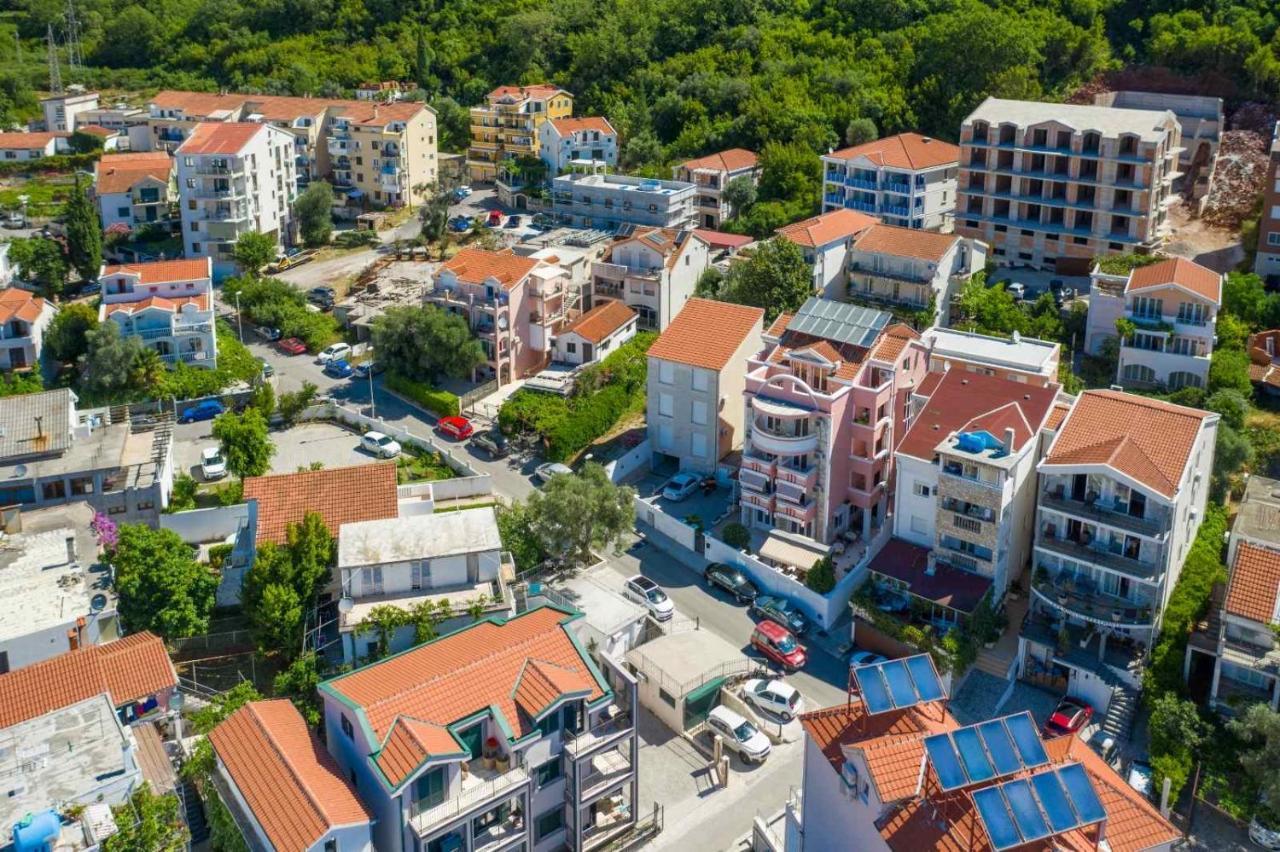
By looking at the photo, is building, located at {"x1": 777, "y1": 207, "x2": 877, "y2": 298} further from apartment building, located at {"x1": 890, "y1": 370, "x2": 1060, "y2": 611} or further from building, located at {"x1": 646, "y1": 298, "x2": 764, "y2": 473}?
apartment building, located at {"x1": 890, "y1": 370, "x2": 1060, "y2": 611}

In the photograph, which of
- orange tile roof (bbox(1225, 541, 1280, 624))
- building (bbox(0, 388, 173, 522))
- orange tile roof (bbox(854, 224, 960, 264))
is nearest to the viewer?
orange tile roof (bbox(1225, 541, 1280, 624))

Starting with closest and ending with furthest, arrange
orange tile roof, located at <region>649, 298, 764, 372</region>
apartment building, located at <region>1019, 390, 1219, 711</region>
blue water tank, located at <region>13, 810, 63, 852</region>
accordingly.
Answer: blue water tank, located at <region>13, 810, 63, 852</region> < apartment building, located at <region>1019, 390, 1219, 711</region> < orange tile roof, located at <region>649, 298, 764, 372</region>

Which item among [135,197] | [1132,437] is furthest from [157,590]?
[135,197]

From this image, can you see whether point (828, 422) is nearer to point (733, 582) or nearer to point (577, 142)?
point (733, 582)

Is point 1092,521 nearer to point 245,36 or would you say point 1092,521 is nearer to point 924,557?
point 924,557

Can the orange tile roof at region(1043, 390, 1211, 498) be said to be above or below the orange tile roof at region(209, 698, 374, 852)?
above

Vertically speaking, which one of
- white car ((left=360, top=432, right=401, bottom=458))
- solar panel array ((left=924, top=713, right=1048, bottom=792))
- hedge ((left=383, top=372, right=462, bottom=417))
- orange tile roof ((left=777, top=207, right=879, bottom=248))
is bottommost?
white car ((left=360, top=432, right=401, bottom=458))

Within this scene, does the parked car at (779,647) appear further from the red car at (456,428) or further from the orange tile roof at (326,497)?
the red car at (456,428)

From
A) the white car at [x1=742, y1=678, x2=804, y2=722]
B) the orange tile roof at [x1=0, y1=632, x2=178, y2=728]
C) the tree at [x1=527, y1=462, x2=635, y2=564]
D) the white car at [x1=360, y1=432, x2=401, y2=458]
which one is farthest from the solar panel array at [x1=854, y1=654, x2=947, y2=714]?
the white car at [x1=360, y1=432, x2=401, y2=458]
